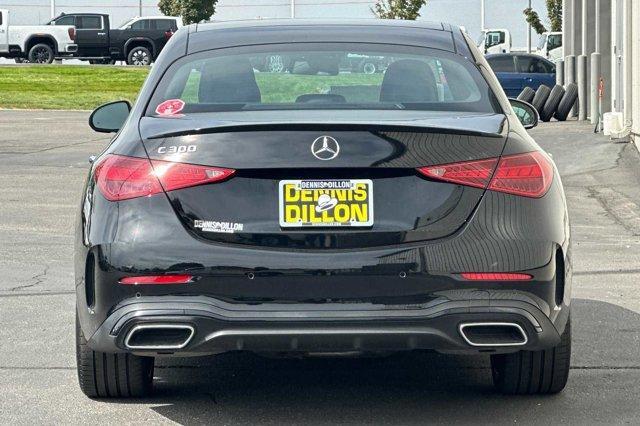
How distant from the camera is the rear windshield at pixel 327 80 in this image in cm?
581

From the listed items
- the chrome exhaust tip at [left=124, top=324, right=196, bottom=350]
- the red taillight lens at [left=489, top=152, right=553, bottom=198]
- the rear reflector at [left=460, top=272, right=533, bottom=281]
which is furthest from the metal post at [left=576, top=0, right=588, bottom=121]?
the chrome exhaust tip at [left=124, top=324, right=196, bottom=350]

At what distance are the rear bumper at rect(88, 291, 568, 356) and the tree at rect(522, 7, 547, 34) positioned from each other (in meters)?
61.9

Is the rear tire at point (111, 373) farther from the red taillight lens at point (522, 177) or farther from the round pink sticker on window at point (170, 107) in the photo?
the red taillight lens at point (522, 177)

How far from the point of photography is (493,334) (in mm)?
5238

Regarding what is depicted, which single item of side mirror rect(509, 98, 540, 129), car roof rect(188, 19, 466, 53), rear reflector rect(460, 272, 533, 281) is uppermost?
car roof rect(188, 19, 466, 53)

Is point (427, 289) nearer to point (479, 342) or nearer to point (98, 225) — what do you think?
point (479, 342)

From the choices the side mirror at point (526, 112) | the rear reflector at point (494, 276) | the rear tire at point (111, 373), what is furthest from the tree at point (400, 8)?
the rear reflector at point (494, 276)

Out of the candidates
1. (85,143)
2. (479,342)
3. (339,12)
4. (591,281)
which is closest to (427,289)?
(479,342)

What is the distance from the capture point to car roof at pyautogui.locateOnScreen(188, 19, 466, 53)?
6.20 meters

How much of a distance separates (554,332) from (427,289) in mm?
529

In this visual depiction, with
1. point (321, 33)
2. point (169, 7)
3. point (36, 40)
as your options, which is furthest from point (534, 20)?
point (321, 33)

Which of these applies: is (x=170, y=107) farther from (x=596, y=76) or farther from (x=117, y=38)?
(x=117, y=38)

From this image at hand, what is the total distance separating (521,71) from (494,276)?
33120 millimetres

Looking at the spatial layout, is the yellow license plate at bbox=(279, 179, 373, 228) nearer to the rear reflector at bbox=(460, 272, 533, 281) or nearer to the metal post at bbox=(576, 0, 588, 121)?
the rear reflector at bbox=(460, 272, 533, 281)
